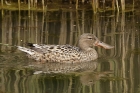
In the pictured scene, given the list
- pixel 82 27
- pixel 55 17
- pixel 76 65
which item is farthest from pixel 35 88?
pixel 55 17

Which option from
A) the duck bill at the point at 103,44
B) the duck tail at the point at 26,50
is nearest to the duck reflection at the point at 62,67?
the duck tail at the point at 26,50

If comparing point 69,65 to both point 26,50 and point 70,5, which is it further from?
point 70,5

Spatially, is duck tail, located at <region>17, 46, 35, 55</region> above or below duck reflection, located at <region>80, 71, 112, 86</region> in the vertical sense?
above

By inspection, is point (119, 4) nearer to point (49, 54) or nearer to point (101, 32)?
point (101, 32)

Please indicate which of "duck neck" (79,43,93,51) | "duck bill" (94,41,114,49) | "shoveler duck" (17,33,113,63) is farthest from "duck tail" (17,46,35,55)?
"duck bill" (94,41,114,49)

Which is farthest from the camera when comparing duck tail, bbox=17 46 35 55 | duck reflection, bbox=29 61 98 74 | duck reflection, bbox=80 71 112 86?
duck tail, bbox=17 46 35 55

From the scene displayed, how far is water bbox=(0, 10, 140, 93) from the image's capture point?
297 inches

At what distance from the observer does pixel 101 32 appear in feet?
36.7

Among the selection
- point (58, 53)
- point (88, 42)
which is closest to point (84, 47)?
point (88, 42)

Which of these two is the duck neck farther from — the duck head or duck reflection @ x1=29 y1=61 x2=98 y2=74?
duck reflection @ x1=29 y1=61 x2=98 y2=74

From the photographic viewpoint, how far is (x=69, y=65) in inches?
350

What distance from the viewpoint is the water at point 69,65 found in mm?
7551

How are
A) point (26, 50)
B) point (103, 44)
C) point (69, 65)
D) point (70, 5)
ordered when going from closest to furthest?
point (69, 65), point (26, 50), point (103, 44), point (70, 5)

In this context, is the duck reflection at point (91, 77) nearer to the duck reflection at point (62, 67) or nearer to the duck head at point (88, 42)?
the duck reflection at point (62, 67)
